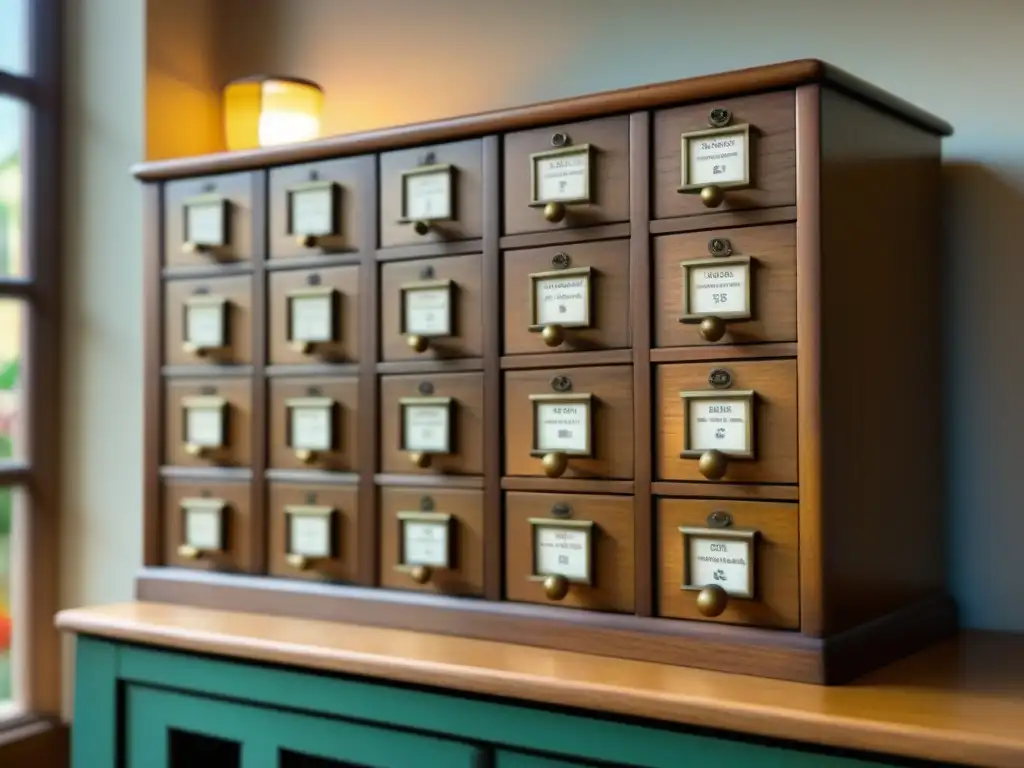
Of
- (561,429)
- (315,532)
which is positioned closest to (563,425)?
(561,429)

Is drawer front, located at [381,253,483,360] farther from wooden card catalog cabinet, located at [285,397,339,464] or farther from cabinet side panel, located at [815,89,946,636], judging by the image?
cabinet side panel, located at [815,89,946,636]

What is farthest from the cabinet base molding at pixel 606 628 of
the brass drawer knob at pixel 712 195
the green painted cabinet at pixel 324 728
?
the brass drawer knob at pixel 712 195

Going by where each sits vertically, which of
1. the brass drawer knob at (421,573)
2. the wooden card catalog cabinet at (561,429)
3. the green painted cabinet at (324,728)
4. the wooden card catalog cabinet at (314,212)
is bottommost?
the green painted cabinet at (324,728)

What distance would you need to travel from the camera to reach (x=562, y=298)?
1.41 meters

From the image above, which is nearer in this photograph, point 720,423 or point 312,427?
point 720,423

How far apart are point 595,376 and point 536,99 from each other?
2.06 feet

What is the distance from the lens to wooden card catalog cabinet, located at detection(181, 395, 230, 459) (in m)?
1.73

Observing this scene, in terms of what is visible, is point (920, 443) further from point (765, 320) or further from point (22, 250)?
point (22, 250)

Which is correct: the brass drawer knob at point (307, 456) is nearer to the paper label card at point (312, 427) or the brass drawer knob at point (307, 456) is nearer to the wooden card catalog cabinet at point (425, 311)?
the paper label card at point (312, 427)

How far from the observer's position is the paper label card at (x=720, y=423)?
1.26 m

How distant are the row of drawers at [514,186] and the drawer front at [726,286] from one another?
0.04 meters

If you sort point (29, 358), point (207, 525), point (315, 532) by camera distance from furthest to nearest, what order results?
point (29, 358) < point (207, 525) < point (315, 532)

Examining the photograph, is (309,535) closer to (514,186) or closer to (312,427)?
(312,427)

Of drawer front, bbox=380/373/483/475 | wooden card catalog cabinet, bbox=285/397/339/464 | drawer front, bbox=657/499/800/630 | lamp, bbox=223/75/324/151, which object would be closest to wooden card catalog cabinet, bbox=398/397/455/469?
drawer front, bbox=380/373/483/475
